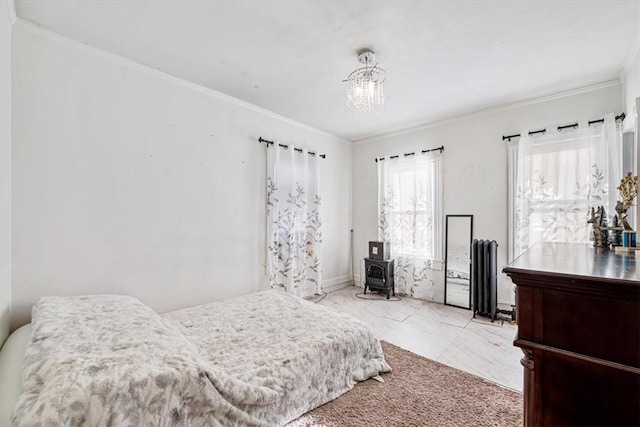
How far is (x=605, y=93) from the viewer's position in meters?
2.77

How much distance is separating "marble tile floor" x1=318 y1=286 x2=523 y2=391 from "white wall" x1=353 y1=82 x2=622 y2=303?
0.50 metres

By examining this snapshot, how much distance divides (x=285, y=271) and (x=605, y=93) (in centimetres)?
403

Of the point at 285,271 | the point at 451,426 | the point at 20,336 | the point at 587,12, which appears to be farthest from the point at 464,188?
the point at 20,336

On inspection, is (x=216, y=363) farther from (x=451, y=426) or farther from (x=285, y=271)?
(x=285, y=271)

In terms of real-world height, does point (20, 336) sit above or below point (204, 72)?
below

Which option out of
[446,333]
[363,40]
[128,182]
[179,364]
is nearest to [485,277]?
[446,333]

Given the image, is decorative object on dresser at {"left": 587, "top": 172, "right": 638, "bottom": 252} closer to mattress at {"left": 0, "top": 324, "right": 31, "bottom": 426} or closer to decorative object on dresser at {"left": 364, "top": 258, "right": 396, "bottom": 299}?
decorative object on dresser at {"left": 364, "top": 258, "right": 396, "bottom": 299}

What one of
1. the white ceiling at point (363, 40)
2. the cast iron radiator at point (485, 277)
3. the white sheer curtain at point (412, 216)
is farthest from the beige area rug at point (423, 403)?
the white ceiling at point (363, 40)

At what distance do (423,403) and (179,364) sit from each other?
151cm

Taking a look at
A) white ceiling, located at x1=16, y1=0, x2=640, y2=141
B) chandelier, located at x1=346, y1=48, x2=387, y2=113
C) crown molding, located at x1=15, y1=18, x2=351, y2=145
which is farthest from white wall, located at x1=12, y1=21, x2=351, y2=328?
chandelier, located at x1=346, y1=48, x2=387, y2=113

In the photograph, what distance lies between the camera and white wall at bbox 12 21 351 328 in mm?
1973

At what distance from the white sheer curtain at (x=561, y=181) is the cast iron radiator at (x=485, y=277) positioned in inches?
10.3

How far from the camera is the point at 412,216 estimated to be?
4125mm

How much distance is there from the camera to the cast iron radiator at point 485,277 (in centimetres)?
320
